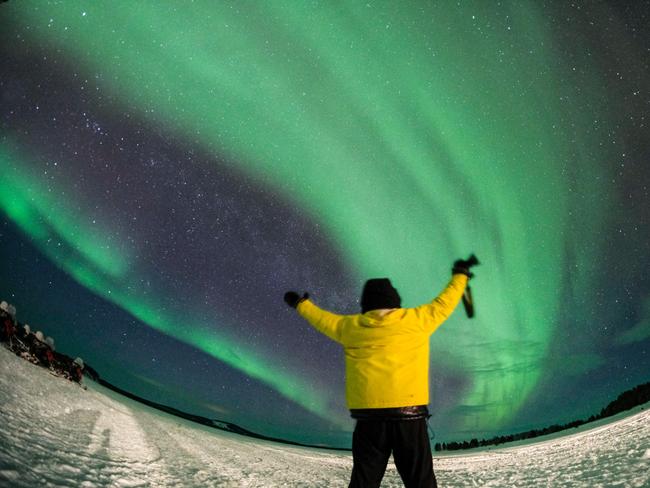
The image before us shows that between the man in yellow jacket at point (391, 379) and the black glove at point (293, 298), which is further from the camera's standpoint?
the black glove at point (293, 298)

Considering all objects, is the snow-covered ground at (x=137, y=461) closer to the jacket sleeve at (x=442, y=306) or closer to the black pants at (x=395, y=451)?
the black pants at (x=395, y=451)

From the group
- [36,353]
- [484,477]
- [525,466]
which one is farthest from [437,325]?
[36,353]

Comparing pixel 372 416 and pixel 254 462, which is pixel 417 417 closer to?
pixel 372 416

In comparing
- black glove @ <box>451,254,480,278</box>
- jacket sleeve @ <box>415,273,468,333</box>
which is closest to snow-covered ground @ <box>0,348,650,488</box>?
jacket sleeve @ <box>415,273,468,333</box>

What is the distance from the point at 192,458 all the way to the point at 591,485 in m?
4.51

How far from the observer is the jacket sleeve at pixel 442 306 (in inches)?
88.0

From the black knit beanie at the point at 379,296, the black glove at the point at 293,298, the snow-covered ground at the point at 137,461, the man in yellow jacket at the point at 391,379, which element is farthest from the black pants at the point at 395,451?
the snow-covered ground at the point at 137,461

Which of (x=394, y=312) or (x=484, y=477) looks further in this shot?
(x=484, y=477)

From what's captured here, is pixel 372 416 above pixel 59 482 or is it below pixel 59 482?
above

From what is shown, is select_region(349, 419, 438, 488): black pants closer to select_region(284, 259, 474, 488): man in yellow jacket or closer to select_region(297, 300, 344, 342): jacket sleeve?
select_region(284, 259, 474, 488): man in yellow jacket

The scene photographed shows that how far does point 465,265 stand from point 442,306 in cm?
31

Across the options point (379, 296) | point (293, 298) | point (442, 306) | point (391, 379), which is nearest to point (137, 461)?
point (293, 298)

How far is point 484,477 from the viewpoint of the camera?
5129mm

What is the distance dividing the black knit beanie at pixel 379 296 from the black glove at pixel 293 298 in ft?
1.32
